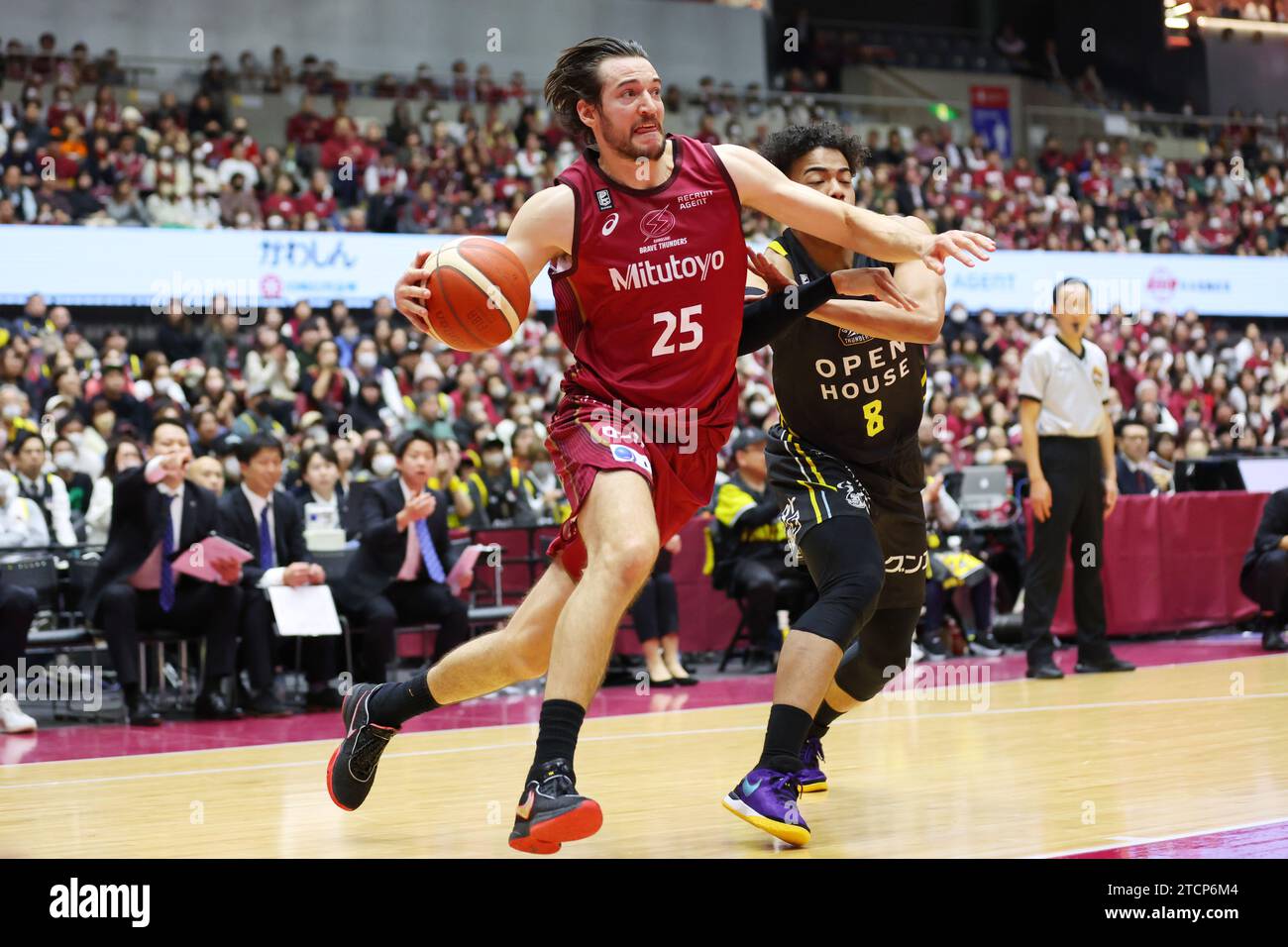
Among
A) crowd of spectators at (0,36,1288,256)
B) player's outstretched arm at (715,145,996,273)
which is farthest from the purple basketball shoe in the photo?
crowd of spectators at (0,36,1288,256)

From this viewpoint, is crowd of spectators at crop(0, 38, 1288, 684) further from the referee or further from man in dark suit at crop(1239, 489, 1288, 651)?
the referee

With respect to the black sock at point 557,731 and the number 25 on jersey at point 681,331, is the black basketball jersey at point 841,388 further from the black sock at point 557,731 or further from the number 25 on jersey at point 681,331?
the black sock at point 557,731

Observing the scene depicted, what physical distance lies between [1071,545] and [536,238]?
6.30m

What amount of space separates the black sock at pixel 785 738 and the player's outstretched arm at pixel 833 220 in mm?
1319

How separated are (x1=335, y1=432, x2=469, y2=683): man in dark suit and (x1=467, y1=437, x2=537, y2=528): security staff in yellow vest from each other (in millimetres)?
1966

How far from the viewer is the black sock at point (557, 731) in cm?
376

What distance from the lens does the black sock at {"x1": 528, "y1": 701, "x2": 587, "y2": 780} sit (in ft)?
12.3

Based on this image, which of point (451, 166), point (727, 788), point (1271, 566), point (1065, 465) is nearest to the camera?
point (727, 788)

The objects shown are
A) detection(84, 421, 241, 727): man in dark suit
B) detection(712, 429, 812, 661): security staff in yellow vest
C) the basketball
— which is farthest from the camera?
detection(712, 429, 812, 661): security staff in yellow vest

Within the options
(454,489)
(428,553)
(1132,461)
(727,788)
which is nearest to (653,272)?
(727,788)

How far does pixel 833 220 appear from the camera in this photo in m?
4.34

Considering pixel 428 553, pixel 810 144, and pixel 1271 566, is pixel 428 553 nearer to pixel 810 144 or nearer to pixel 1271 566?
pixel 810 144

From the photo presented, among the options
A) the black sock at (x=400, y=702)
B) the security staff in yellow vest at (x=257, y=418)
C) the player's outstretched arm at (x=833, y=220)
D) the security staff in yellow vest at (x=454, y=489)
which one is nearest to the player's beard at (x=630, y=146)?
the player's outstretched arm at (x=833, y=220)

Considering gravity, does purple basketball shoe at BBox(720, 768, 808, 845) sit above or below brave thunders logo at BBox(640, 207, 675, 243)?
below
